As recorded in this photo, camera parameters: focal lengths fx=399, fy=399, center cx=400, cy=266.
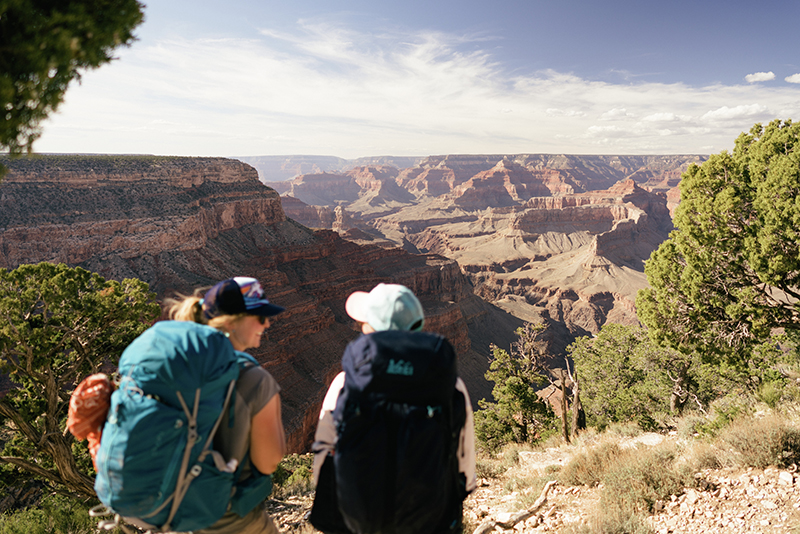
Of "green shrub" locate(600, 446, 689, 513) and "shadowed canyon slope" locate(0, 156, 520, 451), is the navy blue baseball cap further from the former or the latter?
"shadowed canyon slope" locate(0, 156, 520, 451)

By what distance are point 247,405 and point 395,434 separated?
94 cm

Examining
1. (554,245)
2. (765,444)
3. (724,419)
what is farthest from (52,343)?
(554,245)

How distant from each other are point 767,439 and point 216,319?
749 cm

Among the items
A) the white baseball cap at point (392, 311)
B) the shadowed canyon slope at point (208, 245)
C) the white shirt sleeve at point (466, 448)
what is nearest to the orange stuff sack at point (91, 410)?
the white baseball cap at point (392, 311)

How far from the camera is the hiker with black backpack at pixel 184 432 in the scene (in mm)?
2107

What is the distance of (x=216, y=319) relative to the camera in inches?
108

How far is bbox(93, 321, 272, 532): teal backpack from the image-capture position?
2.10m

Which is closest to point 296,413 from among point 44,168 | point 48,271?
point 48,271

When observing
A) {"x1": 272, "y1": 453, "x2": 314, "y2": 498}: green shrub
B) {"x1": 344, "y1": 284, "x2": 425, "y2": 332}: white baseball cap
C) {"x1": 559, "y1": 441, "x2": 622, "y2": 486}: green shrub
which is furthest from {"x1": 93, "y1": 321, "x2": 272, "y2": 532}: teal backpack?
{"x1": 272, "y1": 453, "x2": 314, "y2": 498}: green shrub

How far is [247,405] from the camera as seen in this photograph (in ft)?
8.04

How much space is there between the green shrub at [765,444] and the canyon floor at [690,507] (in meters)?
0.14

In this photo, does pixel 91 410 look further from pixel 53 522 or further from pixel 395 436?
pixel 53 522

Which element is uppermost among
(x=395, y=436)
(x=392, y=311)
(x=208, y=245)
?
(x=392, y=311)

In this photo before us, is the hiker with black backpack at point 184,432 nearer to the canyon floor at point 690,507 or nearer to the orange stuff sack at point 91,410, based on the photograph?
the orange stuff sack at point 91,410
